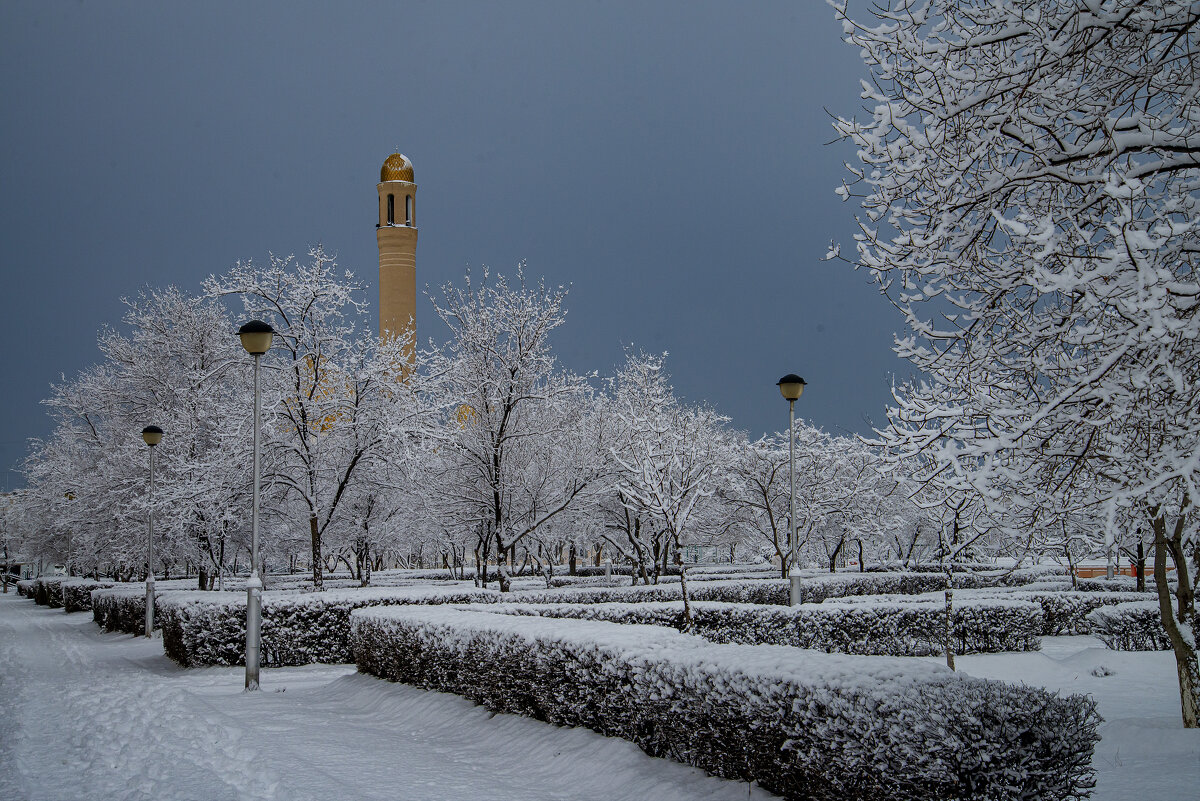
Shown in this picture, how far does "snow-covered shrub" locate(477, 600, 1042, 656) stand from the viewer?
47.5 ft

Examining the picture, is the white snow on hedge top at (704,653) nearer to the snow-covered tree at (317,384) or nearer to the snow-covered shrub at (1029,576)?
the snow-covered tree at (317,384)

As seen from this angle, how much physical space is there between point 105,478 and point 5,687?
58.4 feet

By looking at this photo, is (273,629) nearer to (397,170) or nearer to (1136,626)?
(1136,626)

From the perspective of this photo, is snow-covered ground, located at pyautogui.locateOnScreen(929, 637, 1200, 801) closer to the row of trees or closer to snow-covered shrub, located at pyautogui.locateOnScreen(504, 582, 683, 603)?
the row of trees

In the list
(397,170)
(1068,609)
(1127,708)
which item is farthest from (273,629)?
(397,170)

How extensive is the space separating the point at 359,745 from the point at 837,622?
8.86 m

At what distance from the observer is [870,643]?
15.3 meters

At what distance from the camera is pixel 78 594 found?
111 ft

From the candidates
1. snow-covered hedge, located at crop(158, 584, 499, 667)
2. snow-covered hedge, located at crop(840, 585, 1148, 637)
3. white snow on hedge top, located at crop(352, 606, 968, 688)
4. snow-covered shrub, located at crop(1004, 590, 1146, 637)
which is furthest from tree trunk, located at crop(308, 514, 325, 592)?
snow-covered shrub, located at crop(1004, 590, 1146, 637)

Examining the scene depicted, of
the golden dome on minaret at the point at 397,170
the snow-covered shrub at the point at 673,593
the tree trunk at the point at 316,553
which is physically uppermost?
the golden dome on minaret at the point at 397,170

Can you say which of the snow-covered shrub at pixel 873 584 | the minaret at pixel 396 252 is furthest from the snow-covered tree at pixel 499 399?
the minaret at pixel 396 252

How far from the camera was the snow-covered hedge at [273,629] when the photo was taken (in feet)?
50.6

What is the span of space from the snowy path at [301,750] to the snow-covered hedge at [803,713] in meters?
0.26

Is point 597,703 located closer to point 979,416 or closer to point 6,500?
point 979,416
